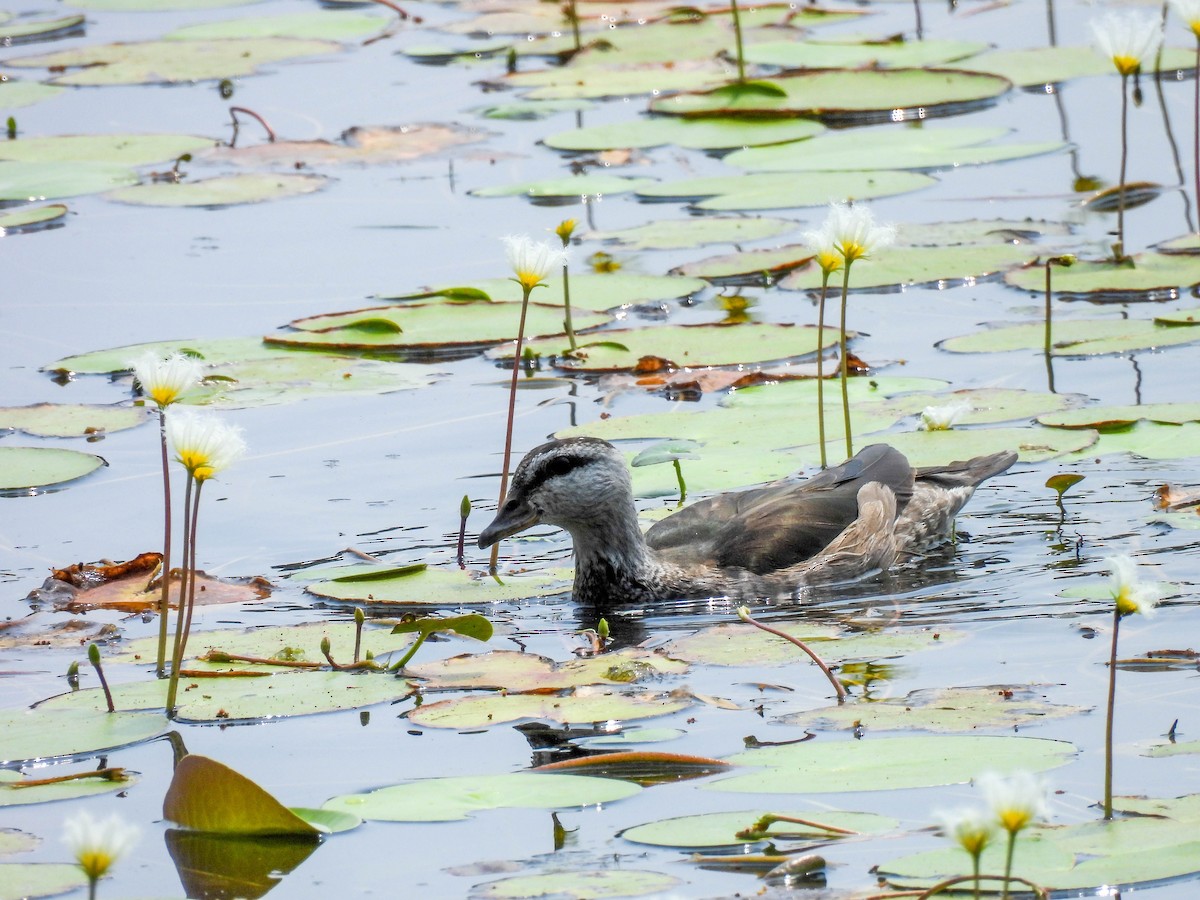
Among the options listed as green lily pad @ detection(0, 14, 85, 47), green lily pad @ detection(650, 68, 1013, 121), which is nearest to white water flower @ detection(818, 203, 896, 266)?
green lily pad @ detection(650, 68, 1013, 121)

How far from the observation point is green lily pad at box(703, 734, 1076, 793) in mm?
5289

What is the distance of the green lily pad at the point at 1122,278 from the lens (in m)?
10.7

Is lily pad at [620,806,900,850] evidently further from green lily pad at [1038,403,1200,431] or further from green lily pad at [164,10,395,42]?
green lily pad at [164,10,395,42]

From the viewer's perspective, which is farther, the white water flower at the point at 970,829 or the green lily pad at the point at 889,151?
the green lily pad at the point at 889,151

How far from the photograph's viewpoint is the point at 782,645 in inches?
269

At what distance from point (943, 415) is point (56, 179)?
23.1 ft

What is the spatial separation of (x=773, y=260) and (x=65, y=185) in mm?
4905

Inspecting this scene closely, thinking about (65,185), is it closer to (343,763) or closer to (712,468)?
(712,468)

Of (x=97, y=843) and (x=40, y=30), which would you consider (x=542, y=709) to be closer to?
(x=97, y=843)

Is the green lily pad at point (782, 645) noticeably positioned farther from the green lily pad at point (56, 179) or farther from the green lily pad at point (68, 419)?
the green lily pad at point (56, 179)

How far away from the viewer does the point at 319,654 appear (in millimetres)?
6762

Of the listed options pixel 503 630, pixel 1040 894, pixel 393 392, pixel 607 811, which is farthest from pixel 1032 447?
pixel 1040 894

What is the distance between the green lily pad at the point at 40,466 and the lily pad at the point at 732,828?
4496mm

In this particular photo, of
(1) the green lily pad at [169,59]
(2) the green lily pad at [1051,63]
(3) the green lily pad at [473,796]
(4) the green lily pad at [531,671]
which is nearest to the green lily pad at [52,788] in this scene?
(3) the green lily pad at [473,796]
